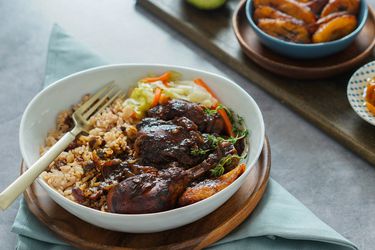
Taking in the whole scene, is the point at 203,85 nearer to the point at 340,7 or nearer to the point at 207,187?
the point at 207,187

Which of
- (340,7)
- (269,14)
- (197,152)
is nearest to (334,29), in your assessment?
(340,7)

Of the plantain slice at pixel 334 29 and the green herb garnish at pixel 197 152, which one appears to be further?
the plantain slice at pixel 334 29

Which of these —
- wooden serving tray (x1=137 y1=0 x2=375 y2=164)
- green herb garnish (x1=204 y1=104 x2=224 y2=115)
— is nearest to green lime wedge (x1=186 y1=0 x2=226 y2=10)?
wooden serving tray (x1=137 y1=0 x2=375 y2=164)

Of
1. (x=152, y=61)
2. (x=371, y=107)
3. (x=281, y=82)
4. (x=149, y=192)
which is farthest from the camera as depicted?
(x=152, y=61)

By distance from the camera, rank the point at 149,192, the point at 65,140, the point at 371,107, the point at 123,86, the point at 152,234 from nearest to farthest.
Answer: the point at 149,192 < the point at 152,234 < the point at 65,140 < the point at 371,107 < the point at 123,86

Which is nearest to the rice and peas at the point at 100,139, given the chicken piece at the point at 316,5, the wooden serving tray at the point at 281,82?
the wooden serving tray at the point at 281,82

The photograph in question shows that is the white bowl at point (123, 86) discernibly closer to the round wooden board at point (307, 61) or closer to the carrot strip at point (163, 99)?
the carrot strip at point (163, 99)

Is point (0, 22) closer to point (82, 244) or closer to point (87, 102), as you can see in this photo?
point (87, 102)
